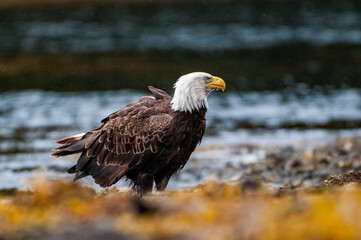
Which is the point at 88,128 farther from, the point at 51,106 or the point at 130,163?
the point at 130,163

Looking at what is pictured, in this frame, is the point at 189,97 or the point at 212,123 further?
the point at 212,123

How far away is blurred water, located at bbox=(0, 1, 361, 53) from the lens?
32531 mm

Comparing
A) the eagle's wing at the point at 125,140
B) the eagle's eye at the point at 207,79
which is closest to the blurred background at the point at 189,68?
the eagle's wing at the point at 125,140

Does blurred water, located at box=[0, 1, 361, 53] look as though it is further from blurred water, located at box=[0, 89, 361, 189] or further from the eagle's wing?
the eagle's wing

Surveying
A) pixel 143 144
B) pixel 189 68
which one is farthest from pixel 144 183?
pixel 189 68

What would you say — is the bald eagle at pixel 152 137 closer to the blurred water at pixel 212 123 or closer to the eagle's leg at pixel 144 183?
the eagle's leg at pixel 144 183

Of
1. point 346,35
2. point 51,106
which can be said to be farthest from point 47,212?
point 346,35

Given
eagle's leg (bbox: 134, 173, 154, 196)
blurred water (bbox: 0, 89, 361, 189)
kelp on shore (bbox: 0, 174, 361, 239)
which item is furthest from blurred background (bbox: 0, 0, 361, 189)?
kelp on shore (bbox: 0, 174, 361, 239)

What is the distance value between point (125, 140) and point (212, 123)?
955 cm

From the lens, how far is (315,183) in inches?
423

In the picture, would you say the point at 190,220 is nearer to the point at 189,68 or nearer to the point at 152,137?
the point at 152,137

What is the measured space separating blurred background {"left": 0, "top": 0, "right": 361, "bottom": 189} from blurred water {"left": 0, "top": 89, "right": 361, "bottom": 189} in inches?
1.4

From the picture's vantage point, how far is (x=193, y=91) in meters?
7.96

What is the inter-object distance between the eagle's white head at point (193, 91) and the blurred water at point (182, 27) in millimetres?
22597
